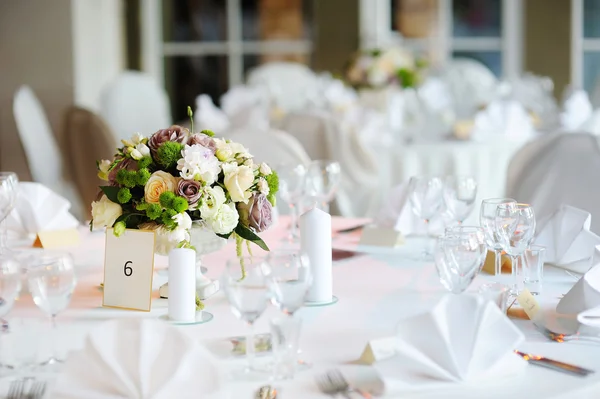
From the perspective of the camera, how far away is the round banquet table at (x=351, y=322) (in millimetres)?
A: 1298

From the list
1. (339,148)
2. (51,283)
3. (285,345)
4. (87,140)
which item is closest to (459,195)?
(285,345)

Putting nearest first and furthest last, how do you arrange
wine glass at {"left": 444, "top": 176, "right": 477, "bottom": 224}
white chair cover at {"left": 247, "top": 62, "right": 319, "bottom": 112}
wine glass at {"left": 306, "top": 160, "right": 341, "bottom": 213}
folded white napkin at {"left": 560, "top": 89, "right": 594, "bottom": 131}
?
wine glass at {"left": 444, "top": 176, "right": 477, "bottom": 224} → wine glass at {"left": 306, "top": 160, "right": 341, "bottom": 213} → folded white napkin at {"left": 560, "top": 89, "right": 594, "bottom": 131} → white chair cover at {"left": 247, "top": 62, "right": 319, "bottom": 112}

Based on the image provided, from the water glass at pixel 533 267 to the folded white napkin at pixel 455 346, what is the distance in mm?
500

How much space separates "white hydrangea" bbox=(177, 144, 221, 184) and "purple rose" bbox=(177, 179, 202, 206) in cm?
1

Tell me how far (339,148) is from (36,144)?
1.60 m

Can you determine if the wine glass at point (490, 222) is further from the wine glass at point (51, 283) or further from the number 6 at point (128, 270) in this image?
the wine glass at point (51, 283)

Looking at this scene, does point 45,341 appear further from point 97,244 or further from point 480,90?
point 480,90

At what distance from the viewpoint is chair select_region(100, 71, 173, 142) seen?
5.65 m

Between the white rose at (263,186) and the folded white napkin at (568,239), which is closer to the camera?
the white rose at (263,186)

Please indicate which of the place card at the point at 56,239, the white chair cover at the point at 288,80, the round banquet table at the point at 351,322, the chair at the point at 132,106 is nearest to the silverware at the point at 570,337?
the round banquet table at the point at 351,322

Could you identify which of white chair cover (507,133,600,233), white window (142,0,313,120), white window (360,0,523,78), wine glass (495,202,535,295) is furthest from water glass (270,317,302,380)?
white window (142,0,313,120)

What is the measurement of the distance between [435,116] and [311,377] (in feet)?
12.1

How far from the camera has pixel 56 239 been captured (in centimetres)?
231

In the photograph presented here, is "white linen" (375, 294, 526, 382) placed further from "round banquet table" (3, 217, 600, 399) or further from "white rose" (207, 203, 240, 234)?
"white rose" (207, 203, 240, 234)
